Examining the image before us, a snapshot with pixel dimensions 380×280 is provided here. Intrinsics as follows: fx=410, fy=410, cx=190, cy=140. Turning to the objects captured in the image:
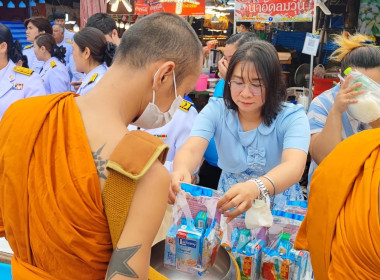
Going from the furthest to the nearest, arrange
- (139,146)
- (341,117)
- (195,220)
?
(341,117) < (195,220) < (139,146)

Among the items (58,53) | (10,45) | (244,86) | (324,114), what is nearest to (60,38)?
(58,53)

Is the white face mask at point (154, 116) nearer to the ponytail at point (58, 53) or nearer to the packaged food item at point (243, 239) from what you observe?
the packaged food item at point (243, 239)

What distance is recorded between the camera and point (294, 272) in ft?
4.41

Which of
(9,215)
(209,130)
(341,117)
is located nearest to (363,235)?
(9,215)

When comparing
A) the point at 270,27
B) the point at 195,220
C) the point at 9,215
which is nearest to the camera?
the point at 9,215

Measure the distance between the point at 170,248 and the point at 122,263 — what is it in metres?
0.39

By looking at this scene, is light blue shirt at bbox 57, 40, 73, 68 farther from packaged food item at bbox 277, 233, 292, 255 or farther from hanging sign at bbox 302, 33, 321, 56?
packaged food item at bbox 277, 233, 292, 255

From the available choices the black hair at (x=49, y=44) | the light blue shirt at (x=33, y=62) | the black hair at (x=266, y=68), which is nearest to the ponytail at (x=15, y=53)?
the black hair at (x=49, y=44)

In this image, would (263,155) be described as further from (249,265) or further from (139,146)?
(139,146)

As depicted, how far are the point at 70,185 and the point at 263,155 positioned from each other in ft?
3.68

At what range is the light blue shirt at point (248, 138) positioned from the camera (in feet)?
6.22

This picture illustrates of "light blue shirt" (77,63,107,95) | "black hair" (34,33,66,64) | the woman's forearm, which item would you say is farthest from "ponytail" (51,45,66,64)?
the woman's forearm

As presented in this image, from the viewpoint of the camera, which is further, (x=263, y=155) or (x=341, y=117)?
(x=341, y=117)

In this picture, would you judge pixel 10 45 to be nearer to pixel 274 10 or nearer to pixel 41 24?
pixel 41 24
